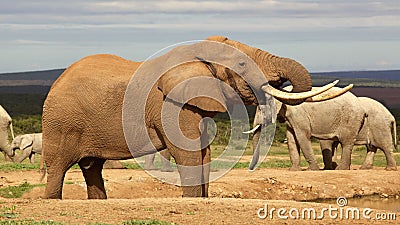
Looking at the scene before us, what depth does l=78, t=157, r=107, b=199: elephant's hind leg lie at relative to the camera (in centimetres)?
1423

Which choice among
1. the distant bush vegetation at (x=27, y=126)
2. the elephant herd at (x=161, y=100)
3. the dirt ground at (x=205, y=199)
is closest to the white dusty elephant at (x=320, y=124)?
the dirt ground at (x=205, y=199)

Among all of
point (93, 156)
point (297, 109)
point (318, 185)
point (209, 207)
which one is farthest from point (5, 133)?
point (209, 207)

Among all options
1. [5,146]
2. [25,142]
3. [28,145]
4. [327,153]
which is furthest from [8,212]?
[5,146]

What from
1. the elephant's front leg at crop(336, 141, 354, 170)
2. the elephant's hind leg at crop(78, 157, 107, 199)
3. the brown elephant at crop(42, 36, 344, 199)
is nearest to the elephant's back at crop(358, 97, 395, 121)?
the elephant's front leg at crop(336, 141, 354, 170)

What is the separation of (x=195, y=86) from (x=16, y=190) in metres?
6.46

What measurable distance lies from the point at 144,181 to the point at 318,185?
376 centimetres

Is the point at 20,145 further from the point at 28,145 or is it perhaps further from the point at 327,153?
the point at 327,153

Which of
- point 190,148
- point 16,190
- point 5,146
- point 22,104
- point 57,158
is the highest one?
point 190,148

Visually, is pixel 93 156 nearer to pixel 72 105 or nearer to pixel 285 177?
pixel 72 105

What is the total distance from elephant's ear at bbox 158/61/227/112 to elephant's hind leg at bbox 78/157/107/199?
2.07 metres

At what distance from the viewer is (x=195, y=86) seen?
42.0 feet

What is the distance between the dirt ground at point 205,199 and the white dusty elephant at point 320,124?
53.7 inches

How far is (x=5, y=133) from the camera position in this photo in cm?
2988

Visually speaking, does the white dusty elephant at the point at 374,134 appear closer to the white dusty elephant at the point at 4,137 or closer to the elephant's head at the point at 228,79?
the white dusty elephant at the point at 4,137
